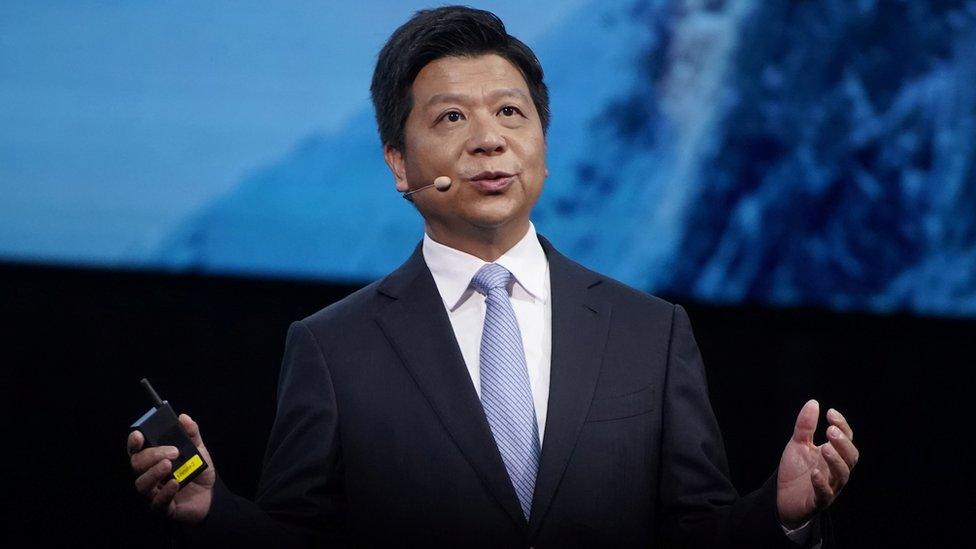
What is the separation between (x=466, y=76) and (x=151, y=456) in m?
0.69

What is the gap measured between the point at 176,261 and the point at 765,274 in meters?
1.36

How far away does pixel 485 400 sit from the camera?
1.63 metres

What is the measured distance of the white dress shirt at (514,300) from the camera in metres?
1.68

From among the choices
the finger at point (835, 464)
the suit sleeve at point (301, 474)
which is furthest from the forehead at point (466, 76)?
the finger at point (835, 464)

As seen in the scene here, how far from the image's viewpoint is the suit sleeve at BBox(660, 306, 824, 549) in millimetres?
1540

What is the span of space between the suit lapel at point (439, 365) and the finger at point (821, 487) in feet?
1.20

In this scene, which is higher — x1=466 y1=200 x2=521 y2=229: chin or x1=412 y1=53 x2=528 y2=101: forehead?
x1=412 y1=53 x2=528 y2=101: forehead

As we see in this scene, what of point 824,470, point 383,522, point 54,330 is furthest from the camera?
point 54,330

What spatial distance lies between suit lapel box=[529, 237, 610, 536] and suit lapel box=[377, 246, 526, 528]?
5 centimetres

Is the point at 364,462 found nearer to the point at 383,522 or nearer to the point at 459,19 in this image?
the point at 383,522

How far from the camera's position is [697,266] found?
2861mm

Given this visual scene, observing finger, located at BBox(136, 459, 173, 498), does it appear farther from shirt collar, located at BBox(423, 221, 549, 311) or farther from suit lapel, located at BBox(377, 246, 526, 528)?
shirt collar, located at BBox(423, 221, 549, 311)

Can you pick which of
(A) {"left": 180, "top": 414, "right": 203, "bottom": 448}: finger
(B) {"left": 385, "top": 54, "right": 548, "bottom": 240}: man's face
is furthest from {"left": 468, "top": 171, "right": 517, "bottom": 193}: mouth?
(A) {"left": 180, "top": 414, "right": 203, "bottom": 448}: finger

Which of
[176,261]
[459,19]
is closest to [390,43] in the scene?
[459,19]
